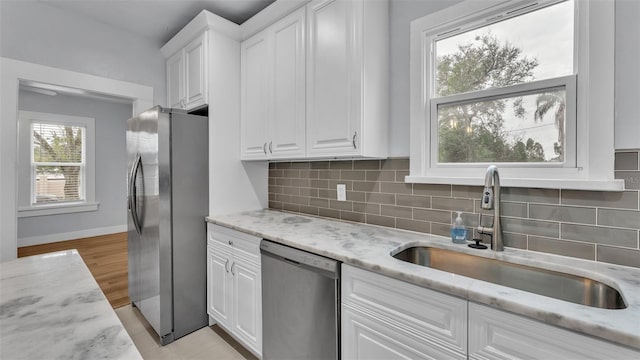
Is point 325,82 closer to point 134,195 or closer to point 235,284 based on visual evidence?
point 235,284

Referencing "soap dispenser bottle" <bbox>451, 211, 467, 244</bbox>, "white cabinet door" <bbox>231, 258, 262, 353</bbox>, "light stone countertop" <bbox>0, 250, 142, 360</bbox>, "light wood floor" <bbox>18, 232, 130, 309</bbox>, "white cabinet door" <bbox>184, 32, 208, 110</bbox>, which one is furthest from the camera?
"light wood floor" <bbox>18, 232, 130, 309</bbox>

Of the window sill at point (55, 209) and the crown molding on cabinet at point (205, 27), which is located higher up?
the crown molding on cabinet at point (205, 27)

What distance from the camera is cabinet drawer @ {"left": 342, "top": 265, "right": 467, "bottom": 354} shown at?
3.27 ft

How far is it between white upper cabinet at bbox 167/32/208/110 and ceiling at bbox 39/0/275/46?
25 centimetres

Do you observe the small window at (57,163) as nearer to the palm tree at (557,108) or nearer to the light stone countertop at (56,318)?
the light stone countertop at (56,318)

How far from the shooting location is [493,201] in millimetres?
1313

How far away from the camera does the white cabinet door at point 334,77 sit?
1.68m

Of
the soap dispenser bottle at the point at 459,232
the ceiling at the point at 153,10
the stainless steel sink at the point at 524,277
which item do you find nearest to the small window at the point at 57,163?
the ceiling at the point at 153,10

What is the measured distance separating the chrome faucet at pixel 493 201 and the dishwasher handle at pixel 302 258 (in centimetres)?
72

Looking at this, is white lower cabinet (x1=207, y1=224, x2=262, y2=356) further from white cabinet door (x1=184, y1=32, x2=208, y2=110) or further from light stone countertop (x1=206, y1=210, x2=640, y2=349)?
white cabinet door (x1=184, y1=32, x2=208, y2=110)

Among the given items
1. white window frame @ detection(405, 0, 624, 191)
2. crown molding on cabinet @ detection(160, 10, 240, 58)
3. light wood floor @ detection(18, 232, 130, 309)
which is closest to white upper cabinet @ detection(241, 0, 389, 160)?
crown molding on cabinet @ detection(160, 10, 240, 58)

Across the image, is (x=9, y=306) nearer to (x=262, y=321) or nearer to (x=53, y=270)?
(x=53, y=270)

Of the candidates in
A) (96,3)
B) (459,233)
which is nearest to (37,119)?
(96,3)

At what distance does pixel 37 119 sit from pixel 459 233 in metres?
6.01
